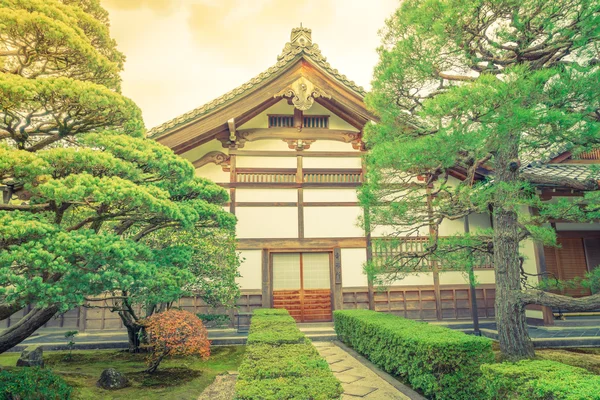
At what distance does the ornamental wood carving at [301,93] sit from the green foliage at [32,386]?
8915mm

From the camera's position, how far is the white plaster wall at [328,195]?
11805mm

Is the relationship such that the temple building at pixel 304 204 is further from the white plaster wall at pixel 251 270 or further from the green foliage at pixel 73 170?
the green foliage at pixel 73 170

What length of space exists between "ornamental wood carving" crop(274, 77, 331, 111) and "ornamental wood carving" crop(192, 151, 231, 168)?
8.38ft

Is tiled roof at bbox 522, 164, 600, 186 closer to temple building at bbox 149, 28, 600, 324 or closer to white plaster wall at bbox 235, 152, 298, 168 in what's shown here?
temple building at bbox 149, 28, 600, 324

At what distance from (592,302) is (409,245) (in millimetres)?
6429

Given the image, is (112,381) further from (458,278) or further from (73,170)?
(458,278)

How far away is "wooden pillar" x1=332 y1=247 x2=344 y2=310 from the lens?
11289 mm

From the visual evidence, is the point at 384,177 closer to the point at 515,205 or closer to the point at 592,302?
the point at 515,205

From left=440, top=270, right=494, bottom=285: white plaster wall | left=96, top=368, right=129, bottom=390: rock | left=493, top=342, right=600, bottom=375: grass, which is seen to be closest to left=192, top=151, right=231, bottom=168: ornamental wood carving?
left=96, top=368, right=129, bottom=390: rock

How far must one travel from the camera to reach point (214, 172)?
11703 mm

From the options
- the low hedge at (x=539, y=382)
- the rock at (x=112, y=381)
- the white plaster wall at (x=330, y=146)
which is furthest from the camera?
the white plaster wall at (x=330, y=146)

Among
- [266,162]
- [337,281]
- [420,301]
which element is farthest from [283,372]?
[420,301]

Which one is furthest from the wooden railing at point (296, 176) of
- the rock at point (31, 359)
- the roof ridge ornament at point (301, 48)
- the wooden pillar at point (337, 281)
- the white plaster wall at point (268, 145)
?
the rock at point (31, 359)

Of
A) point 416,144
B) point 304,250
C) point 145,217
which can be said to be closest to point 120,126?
point 145,217
